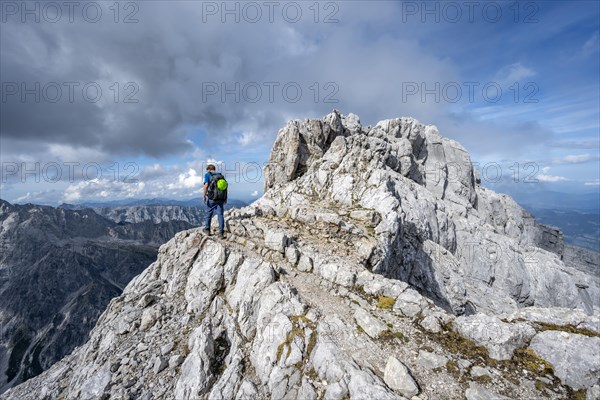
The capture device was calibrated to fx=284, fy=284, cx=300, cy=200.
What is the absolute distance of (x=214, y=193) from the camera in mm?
21969

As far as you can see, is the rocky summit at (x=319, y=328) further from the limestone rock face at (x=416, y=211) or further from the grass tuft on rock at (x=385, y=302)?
the limestone rock face at (x=416, y=211)

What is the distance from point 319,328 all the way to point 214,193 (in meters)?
13.0

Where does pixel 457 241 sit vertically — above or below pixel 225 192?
below

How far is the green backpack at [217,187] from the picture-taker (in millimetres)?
21906

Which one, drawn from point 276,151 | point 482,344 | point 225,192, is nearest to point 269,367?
point 482,344

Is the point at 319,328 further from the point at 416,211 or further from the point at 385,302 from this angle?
the point at 416,211

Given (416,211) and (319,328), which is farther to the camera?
(416,211)

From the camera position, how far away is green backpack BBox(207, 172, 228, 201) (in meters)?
21.9

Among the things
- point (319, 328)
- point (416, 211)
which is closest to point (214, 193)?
point (319, 328)

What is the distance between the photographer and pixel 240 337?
1541 cm

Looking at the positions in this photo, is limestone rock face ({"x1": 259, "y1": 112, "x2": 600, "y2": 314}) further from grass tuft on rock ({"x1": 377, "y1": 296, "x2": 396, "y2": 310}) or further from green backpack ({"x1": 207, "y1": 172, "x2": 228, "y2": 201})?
green backpack ({"x1": 207, "y1": 172, "x2": 228, "y2": 201})

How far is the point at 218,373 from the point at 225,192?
40.7ft

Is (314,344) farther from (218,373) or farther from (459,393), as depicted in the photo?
(459,393)

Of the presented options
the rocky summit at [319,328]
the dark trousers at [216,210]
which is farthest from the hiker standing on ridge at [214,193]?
the rocky summit at [319,328]
